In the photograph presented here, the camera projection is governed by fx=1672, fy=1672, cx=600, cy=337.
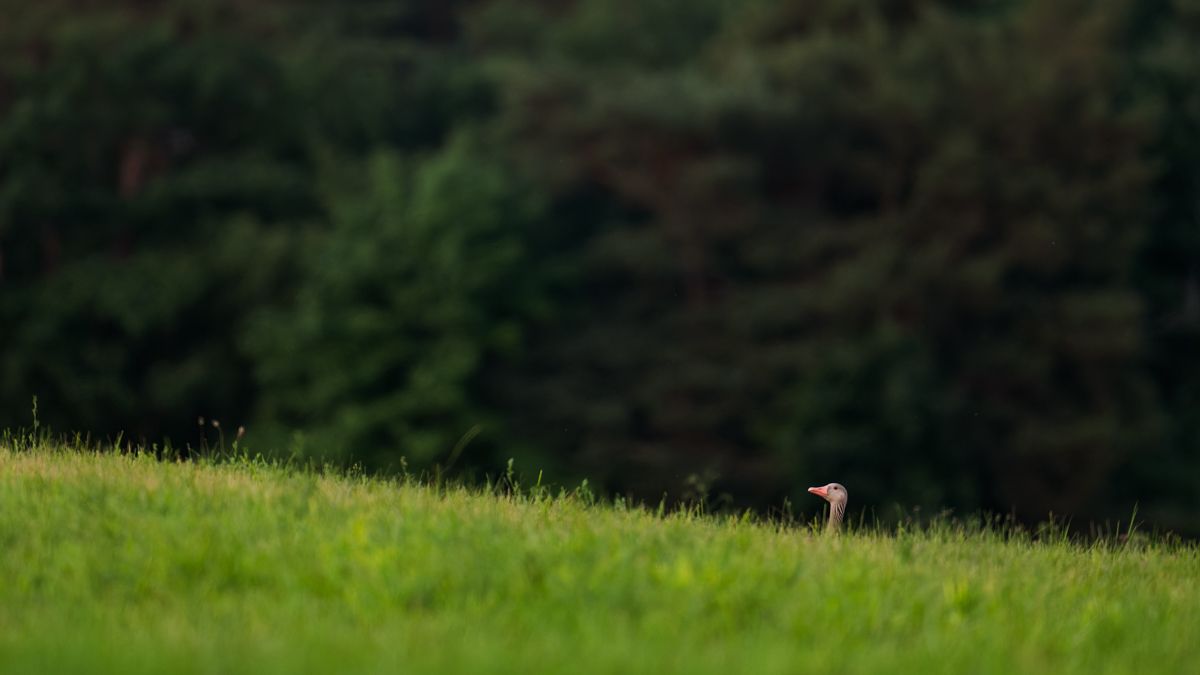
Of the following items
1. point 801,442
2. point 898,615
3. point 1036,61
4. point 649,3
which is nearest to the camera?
point 898,615

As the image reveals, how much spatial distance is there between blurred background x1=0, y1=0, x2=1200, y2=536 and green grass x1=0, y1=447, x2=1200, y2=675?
2224 centimetres

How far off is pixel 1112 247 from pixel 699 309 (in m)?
8.66

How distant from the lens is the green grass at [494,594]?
6.68 m

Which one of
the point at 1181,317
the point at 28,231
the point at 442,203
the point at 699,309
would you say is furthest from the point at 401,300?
the point at 1181,317

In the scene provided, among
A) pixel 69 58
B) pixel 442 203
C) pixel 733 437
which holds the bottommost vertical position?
pixel 733 437

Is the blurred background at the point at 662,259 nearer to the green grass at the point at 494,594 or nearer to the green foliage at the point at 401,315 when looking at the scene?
the green foliage at the point at 401,315

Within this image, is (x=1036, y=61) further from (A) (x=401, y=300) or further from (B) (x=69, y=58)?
(B) (x=69, y=58)

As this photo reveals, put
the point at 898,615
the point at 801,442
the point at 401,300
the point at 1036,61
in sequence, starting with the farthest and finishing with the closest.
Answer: the point at 1036,61 → the point at 401,300 → the point at 801,442 → the point at 898,615

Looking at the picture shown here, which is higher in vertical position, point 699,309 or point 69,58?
point 69,58

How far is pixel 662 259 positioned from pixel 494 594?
93.7 ft

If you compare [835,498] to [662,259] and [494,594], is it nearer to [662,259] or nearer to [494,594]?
[494,594]

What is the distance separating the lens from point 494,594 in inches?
296

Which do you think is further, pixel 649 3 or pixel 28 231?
pixel 649 3

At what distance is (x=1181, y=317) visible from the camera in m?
36.8
